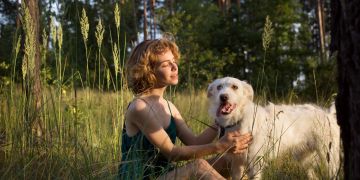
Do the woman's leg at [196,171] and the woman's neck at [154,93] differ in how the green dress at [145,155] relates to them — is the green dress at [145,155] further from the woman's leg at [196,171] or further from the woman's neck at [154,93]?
the woman's neck at [154,93]

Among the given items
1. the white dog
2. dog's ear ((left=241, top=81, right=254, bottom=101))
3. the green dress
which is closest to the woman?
the green dress

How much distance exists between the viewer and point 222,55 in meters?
17.2

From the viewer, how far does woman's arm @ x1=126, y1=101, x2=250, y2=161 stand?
2641 mm

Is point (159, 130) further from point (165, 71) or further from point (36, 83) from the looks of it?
point (36, 83)

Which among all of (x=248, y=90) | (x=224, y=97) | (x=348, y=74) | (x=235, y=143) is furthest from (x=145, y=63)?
(x=348, y=74)

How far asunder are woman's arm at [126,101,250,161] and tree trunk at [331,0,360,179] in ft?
4.08

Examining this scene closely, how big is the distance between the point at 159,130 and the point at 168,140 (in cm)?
9

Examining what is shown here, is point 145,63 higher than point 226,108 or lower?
higher

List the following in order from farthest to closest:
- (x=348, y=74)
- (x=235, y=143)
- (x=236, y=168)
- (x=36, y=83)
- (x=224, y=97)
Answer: (x=224, y=97) → (x=236, y=168) → (x=36, y=83) → (x=235, y=143) → (x=348, y=74)

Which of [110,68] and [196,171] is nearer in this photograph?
[196,171]

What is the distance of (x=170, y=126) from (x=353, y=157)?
6.53 ft

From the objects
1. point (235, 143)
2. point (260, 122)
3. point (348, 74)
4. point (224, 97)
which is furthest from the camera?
point (260, 122)

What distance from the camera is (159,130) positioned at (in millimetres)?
2879

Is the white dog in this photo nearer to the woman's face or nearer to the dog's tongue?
the dog's tongue
